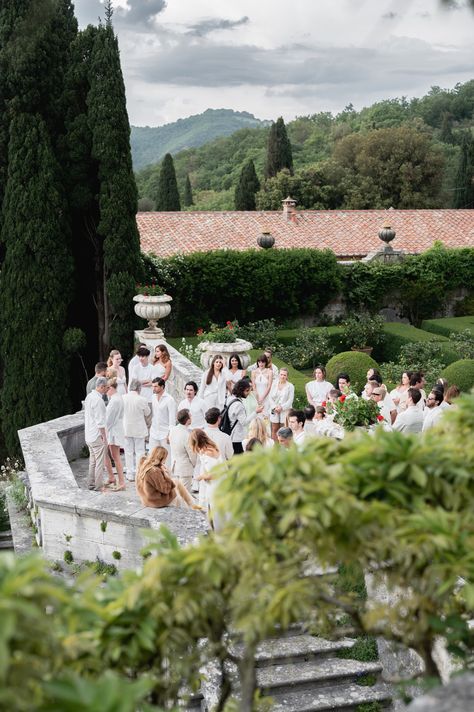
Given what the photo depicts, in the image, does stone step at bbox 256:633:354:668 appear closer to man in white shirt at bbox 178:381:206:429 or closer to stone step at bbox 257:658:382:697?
stone step at bbox 257:658:382:697

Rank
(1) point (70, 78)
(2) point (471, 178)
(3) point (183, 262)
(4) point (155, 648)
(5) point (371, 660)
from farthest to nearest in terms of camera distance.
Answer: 1. (2) point (471, 178)
2. (3) point (183, 262)
3. (1) point (70, 78)
4. (5) point (371, 660)
5. (4) point (155, 648)

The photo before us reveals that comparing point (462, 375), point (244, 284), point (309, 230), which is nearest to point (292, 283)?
point (244, 284)

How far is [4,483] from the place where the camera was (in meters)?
11.1

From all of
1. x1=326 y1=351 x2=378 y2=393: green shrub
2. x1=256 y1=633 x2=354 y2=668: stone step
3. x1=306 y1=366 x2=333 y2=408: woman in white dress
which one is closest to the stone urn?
x1=326 y1=351 x2=378 y2=393: green shrub

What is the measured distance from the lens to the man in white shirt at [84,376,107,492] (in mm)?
8289

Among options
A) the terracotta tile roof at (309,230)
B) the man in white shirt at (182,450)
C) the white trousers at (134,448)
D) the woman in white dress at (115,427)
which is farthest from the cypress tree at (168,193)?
the man in white shirt at (182,450)

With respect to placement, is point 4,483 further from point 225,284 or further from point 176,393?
point 225,284

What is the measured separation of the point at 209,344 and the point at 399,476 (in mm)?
8658

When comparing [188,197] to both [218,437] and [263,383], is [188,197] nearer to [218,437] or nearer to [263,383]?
[263,383]

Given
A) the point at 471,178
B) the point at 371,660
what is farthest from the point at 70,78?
the point at 471,178

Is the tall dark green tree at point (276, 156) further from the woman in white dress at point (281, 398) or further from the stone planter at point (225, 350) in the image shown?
the woman in white dress at point (281, 398)

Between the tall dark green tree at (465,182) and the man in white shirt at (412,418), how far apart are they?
110ft

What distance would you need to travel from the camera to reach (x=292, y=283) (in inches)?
742

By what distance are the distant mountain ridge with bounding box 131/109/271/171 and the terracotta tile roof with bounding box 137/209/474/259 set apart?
117 m
